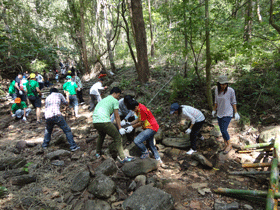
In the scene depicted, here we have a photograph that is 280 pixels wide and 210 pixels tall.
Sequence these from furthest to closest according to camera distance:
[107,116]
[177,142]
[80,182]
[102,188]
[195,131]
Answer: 1. [177,142]
2. [195,131]
3. [107,116]
4. [80,182]
5. [102,188]

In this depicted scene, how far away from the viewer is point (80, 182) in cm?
349

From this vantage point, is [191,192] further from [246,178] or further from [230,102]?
[230,102]

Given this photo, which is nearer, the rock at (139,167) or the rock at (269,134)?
the rock at (139,167)

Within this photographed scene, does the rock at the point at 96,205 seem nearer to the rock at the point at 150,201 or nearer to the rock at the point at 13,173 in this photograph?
the rock at the point at 150,201

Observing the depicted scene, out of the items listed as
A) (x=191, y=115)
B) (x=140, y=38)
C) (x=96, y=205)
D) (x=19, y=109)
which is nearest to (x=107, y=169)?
(x=96, y=205)

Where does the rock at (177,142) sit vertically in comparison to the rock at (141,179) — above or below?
below

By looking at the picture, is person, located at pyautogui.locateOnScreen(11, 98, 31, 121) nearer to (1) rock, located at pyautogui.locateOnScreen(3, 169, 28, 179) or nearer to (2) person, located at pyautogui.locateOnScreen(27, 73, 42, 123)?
(2) person, located at pyautogui.locateOnScreen(27, 73, 42, 123)

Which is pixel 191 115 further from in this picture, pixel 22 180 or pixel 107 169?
pixel 22 180

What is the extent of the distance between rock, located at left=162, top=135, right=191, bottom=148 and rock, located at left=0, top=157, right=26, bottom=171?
3844mm

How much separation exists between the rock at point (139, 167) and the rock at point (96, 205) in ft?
2.78

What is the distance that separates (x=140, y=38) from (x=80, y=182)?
647 cm

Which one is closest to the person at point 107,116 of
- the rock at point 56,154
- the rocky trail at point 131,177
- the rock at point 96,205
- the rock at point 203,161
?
the rocky trail at point 131,177

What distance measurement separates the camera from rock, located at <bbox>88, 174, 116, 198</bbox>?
10.3 ft

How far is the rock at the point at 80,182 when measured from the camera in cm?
341
